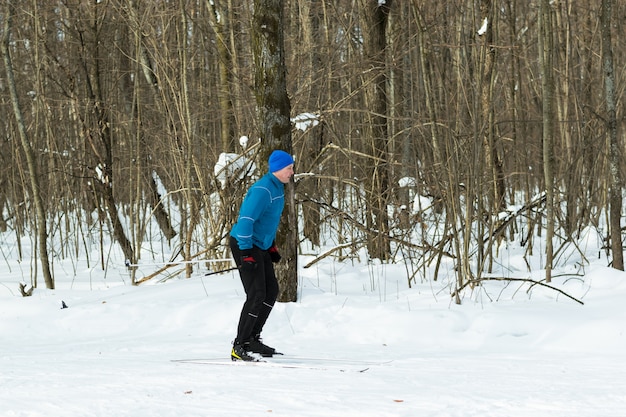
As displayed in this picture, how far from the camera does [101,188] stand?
1343 cm

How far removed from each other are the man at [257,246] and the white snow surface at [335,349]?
Answer: 17.3 inches

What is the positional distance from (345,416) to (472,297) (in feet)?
15.6

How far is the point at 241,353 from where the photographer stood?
256 inches

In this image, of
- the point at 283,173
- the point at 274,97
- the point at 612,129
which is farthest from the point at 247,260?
the point at 612,129

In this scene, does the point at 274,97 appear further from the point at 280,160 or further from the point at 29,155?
the point at 29,155

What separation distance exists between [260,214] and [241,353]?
1.20 metres

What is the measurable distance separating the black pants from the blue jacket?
0.11m

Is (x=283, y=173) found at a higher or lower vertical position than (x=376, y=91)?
lower

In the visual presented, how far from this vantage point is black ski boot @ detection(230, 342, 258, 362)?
6.47 meters

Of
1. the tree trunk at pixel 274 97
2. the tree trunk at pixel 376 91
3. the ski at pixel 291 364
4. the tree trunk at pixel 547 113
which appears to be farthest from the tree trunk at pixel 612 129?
the ski at pixel 291 364

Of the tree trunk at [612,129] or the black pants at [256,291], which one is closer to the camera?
the black pants at [256,291]

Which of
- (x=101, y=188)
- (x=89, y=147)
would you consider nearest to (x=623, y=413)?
(x=101, y=188)

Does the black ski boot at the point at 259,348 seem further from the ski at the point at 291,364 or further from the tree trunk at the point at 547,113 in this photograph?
the tree trunk at the point at 547,113

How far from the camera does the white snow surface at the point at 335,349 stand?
481 cm
